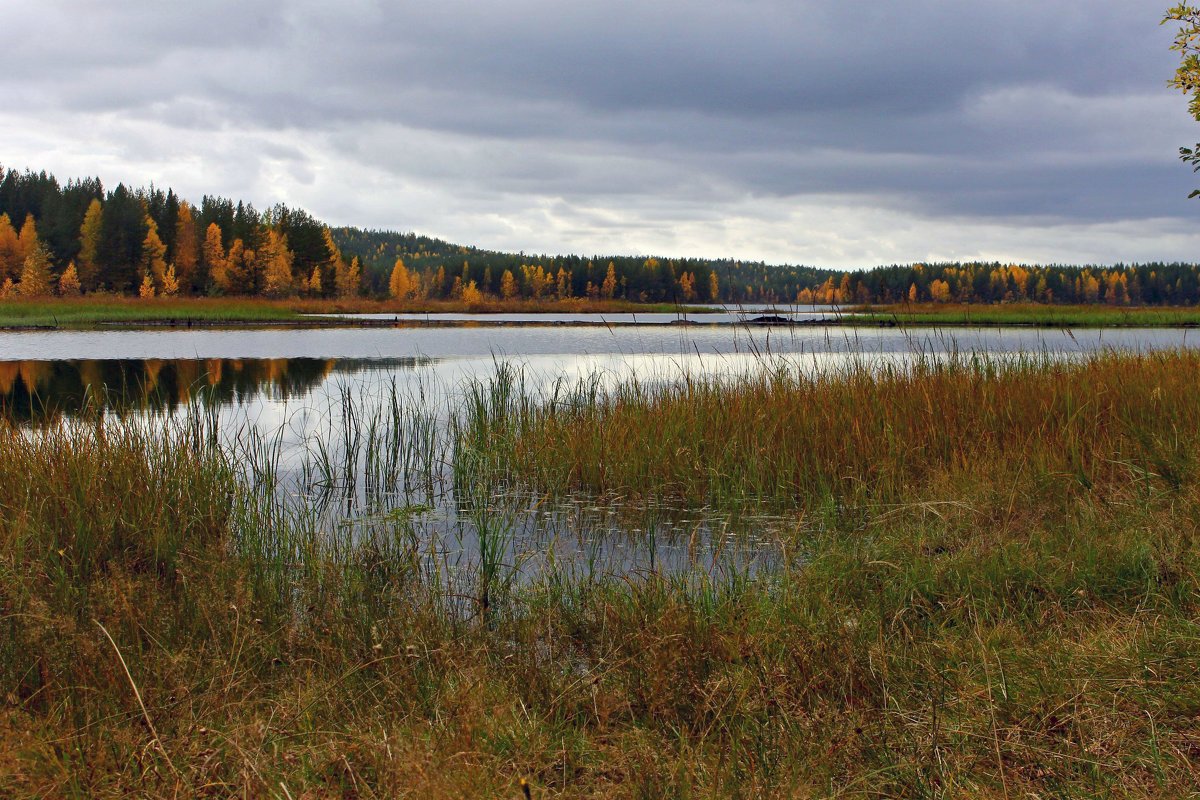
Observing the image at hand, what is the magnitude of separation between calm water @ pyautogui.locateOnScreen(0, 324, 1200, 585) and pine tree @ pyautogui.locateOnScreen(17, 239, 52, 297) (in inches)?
1741

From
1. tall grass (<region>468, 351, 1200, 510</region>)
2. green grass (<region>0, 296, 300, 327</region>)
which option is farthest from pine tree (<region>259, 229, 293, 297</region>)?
tall grass (<region>468, 351, 1200, 510</region>)

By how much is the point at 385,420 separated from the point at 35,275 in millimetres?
69245

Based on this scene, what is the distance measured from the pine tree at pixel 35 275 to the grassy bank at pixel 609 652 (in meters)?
71.7

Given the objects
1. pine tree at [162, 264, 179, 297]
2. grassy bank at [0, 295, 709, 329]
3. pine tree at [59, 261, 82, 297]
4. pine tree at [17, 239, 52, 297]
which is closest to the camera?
grassy bank at [0, 295, 709, 329]

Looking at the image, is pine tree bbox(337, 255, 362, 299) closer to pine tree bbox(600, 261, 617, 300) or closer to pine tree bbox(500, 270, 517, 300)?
pine tree bbox(500, 270, 517, 300)

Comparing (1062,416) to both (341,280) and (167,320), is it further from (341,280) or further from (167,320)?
(341,280)

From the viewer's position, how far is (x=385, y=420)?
10.5m

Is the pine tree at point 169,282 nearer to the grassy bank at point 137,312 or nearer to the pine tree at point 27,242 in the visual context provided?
the pine tree at point 27,242

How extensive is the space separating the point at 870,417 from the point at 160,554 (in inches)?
230

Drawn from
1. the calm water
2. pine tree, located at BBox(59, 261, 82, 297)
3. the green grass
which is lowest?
the calm water

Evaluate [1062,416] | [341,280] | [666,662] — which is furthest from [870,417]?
[341,280]

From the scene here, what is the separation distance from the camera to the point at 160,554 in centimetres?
458

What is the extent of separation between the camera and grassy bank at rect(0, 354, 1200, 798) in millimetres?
2203

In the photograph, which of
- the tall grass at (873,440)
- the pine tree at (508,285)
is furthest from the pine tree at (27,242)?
the tall grass at (873,440)
